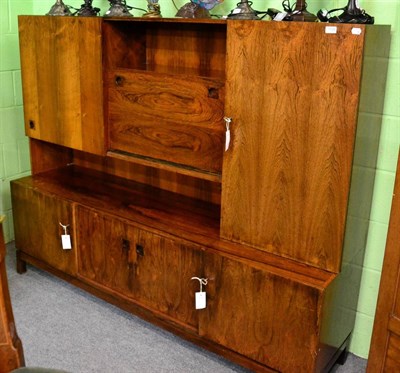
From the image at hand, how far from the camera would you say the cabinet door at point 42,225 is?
9.08ft

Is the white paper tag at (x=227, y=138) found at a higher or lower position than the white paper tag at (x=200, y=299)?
higher

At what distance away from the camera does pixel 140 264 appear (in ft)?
8.15

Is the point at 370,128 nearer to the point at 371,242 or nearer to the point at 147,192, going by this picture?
the point at 371,242

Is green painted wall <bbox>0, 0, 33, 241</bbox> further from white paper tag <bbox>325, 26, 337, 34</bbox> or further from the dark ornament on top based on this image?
white paper tag <bbox>325, 26, 337, 34</bbox>

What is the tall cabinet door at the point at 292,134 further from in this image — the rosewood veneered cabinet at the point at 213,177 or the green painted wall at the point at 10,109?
the green painted wall at the point at 10,109

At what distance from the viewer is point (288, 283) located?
6.53 feet

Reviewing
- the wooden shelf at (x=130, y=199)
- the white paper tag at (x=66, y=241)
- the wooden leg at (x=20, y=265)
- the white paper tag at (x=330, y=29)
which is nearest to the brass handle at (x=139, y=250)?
the wooden shelf at (x=130, y=199)

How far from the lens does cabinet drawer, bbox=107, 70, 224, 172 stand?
2217 millimetres

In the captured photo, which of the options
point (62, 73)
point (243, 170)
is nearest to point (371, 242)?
point (243, 170)

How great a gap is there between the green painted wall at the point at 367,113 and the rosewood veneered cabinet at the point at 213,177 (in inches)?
3.3

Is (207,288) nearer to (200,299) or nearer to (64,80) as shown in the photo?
(200,299)

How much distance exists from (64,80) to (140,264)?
3.34 ft

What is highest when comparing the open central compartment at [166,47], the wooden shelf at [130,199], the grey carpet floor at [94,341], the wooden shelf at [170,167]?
the open central compartment at [166,47]

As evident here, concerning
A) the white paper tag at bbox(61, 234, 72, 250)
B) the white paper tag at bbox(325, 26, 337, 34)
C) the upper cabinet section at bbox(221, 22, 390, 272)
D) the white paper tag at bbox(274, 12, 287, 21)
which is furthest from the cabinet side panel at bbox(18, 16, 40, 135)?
the white paper tag at bbox(325, 26, 337, 34)
